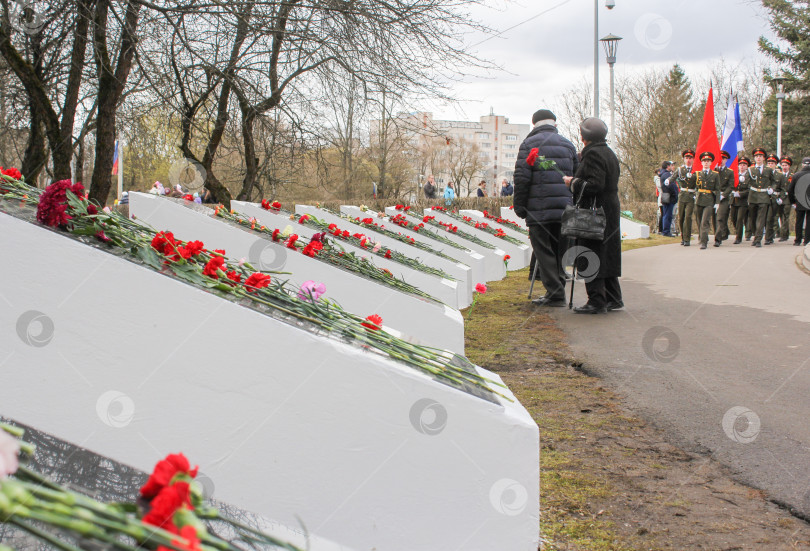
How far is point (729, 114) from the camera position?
74.6 feet

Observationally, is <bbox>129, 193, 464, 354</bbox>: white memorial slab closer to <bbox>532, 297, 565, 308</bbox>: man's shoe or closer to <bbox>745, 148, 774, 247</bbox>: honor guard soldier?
<bbox>532, 297, 565, 308</bbox>: man's shoe

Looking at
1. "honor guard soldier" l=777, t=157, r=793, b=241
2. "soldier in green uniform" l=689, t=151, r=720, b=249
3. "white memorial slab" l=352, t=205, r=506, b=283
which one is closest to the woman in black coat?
"white memorial slab" l=352, t=205, r=506, b=283

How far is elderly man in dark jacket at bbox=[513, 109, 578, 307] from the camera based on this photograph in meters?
9.04

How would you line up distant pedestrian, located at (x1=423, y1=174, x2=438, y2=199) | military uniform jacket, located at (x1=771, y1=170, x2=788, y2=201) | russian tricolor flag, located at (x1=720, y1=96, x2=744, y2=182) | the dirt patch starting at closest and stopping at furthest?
the dirt patch < military uniform jacket, located at (x1=771, y1=170, x2=788, y2=201) < russian tricolor flag, located at (x1=720, y1=96, x2=744, y2=182) < distant pedestrian, located at (x1=423, y1=174, x2=438, y2=199)

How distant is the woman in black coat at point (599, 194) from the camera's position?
8.09 meters

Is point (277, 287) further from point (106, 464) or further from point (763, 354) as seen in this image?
point (763, 354)

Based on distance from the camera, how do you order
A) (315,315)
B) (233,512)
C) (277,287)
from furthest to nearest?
(277,287) → (315,315) → (233,512)

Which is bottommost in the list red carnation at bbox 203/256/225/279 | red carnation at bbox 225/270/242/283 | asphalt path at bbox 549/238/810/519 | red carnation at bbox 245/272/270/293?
asphalt path at bbox 549/238/810/519

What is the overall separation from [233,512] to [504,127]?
4985 inches

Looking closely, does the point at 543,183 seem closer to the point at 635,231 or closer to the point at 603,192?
the point at 603,192

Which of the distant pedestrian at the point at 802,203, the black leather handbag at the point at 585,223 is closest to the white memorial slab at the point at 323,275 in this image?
the black leather handbag at the point at 585,223

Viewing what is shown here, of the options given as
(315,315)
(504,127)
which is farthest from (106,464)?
(504,127)

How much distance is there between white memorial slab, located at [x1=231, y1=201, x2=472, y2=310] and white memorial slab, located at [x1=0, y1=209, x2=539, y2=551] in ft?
13.6

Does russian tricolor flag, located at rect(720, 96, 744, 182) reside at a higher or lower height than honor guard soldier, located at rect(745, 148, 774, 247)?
higher
